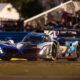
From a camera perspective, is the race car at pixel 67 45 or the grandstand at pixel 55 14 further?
the grandstand at pixel 55 14

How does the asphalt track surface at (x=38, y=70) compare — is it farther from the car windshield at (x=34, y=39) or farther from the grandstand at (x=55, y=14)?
the grandstand at (x=55, y=14)

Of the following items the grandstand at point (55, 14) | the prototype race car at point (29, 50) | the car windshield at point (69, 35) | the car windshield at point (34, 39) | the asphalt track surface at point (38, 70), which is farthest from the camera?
the grandstand at point (55, 14)

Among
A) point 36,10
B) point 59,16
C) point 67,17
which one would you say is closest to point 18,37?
point 67,17

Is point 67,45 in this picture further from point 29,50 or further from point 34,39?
point 29,50

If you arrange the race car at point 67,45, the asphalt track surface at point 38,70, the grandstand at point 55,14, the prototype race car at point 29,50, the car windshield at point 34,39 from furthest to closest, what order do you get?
the grandstand at point 55,14 → the race car at point 67,45 → the car windshield at point 34,39 → the prototype race car at point 29,50 → the asphalt track surface at point 38,70

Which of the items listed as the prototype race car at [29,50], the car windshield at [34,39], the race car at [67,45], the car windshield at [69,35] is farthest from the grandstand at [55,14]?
the prototype race car at [29,50]

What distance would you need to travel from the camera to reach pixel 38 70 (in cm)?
1661

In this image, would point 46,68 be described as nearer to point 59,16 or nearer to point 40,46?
point 40,46

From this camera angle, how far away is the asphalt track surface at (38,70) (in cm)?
1449

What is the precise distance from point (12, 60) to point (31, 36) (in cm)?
151

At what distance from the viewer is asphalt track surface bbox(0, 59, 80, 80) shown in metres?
14.5

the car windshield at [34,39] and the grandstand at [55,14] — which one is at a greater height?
the grandstand at [55,14]

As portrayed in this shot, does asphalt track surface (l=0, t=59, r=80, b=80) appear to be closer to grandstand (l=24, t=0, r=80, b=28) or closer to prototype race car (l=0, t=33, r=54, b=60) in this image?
prototype race car (l=0, t=33, r=54, b=60)

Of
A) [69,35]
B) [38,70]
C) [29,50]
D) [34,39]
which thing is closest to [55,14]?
[69,35]
